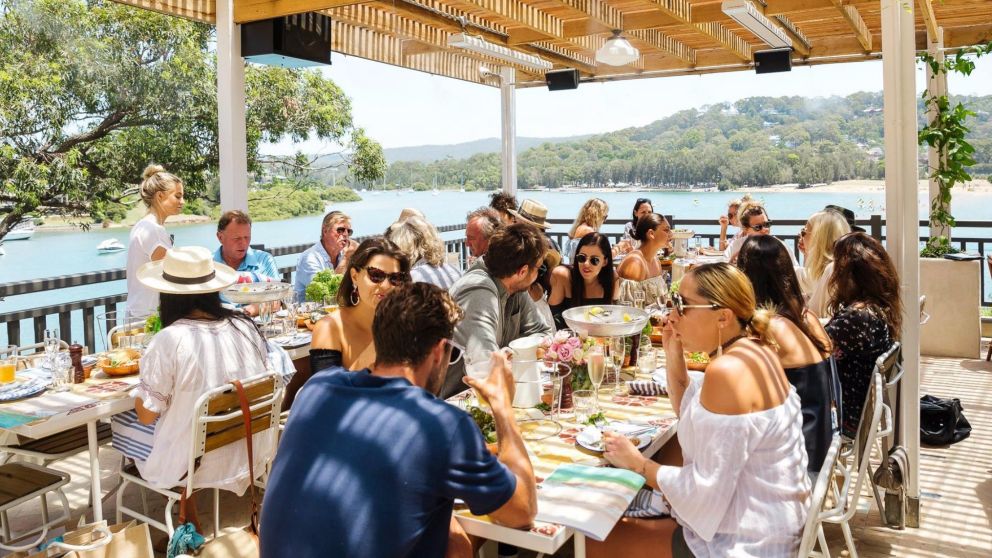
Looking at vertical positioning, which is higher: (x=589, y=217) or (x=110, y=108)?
(x=110, y=108)

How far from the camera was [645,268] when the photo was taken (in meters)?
5.03

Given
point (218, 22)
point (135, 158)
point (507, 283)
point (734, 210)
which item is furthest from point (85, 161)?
point (507, 283)

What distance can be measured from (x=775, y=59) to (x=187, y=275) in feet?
25.9

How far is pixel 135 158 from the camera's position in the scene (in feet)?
50.0

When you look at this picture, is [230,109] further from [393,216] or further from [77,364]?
[393,216]

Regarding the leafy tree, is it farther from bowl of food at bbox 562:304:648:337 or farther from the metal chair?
→ the metal chair

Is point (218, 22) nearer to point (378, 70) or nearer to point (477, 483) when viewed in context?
point (477, 483)

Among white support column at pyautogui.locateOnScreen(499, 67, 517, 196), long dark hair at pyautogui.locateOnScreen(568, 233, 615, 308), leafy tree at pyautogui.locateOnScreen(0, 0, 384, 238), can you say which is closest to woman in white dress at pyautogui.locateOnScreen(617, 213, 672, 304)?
long dark hair at pyautogui.locateOnScreen(568, 233, 615, 308)

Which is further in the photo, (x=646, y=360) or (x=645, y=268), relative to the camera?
(x=645, y=268)

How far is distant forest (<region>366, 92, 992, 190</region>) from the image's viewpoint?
64.2ft

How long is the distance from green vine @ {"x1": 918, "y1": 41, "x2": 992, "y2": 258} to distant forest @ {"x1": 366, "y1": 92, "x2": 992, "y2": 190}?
6.49 metres

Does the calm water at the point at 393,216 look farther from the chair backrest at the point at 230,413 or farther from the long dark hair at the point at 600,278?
the chair backrest at the point at 230,413

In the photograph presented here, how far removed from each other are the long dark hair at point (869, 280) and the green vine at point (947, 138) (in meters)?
4.29

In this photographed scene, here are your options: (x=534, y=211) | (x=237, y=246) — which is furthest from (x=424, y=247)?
(x=534, y=211)
